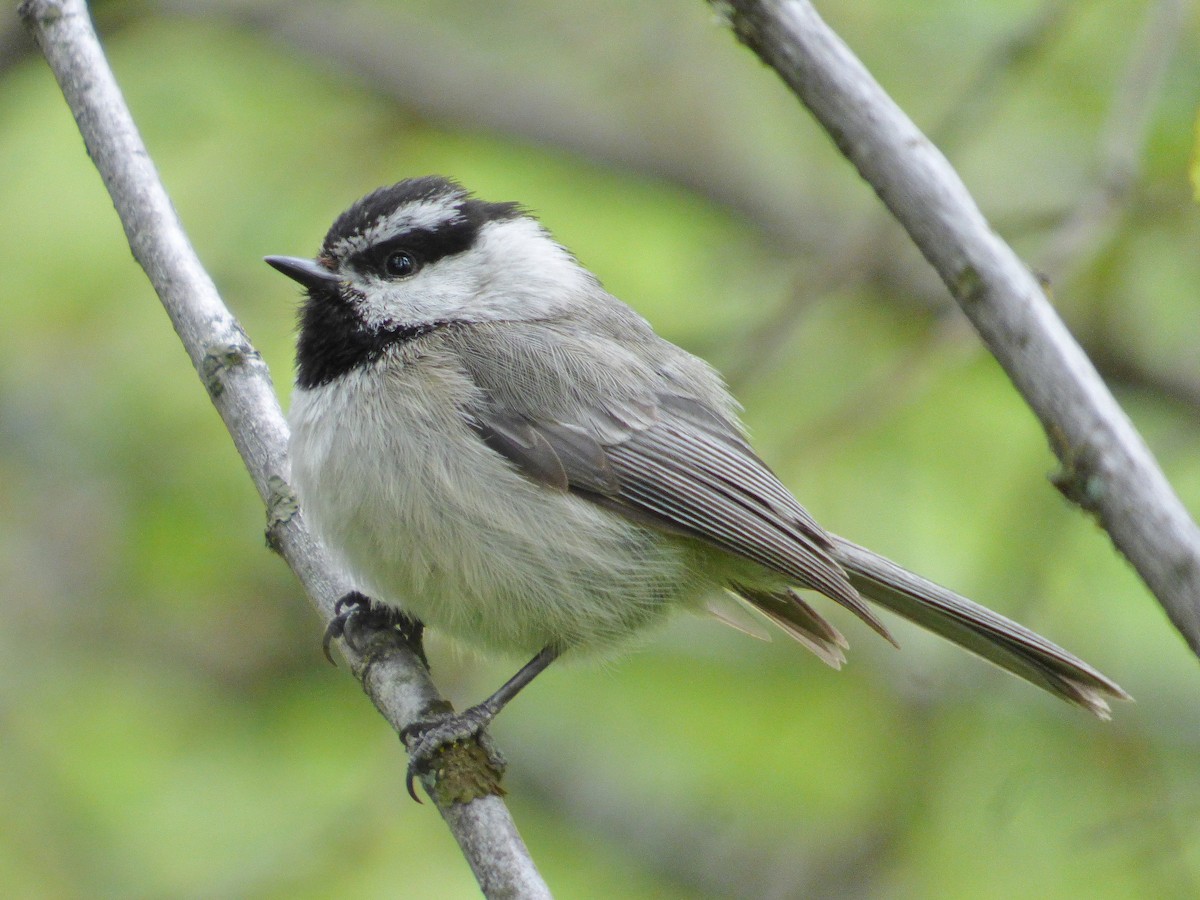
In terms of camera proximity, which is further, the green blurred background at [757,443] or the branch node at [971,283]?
the green blurred background at [757,443]

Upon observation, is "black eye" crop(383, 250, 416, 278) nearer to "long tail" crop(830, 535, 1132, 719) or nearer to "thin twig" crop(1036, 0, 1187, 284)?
"long tail" crop(830, 535, 1132, 719)

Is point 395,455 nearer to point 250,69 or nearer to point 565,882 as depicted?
point 565,882

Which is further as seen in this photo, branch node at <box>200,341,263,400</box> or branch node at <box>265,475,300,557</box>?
branch node at <box>265,475,300,557</box>

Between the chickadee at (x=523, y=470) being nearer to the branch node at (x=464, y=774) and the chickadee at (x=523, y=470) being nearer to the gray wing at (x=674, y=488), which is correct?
the gray wing at (x=674, y=488)

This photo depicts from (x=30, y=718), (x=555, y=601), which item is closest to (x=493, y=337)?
(x=555, y=601)

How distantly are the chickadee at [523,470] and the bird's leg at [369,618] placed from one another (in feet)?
0.11

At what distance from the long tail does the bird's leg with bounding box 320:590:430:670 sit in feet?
3.83

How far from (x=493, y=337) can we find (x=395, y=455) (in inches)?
19.1

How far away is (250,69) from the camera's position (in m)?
5.77

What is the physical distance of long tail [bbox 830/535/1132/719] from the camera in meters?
2.97

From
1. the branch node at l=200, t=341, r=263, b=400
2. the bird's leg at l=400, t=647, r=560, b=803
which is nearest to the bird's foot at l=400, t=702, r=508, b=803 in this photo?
the bird's leg at l=400, t=647, r=560, b=803

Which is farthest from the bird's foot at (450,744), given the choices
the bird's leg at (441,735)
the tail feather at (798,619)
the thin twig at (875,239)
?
the thin twig at (875,239)

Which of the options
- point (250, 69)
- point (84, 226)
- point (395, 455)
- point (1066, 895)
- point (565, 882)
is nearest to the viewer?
point (395, 455)

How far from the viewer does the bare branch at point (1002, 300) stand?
5.48 ft
